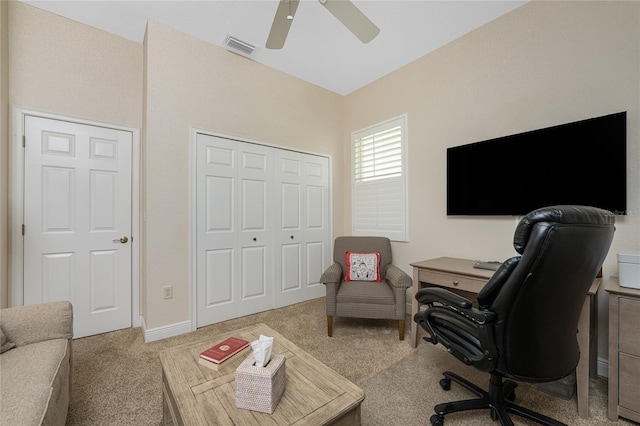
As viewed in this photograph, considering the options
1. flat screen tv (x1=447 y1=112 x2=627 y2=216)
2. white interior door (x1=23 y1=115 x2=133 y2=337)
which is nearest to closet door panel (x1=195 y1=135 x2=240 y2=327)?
white interior door (x1=23 y1=115 x2=133 y2=337)

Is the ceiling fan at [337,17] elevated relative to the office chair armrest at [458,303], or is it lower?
elevated

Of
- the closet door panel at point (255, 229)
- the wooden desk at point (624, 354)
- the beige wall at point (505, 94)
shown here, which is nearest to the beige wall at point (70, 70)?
the closet door panel at point (255, 229)

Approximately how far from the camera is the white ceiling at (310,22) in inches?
88.6

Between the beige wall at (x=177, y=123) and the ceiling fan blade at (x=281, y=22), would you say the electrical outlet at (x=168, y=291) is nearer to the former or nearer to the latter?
the beige wall at (x=177, y=123)

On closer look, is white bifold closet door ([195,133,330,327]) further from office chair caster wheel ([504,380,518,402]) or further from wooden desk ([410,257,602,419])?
office chair caster wheel ([504,380,518,402])

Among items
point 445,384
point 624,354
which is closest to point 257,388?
point 445,384

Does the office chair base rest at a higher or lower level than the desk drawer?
lower

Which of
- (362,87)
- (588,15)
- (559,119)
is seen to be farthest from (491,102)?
(362,87)

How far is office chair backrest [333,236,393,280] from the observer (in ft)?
9.77

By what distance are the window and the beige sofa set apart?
290 centimetres

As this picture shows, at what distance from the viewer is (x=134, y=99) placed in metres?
2.72

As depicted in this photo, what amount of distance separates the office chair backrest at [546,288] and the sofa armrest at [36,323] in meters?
2.23

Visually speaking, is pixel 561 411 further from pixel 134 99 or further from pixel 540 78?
pixel 134 99

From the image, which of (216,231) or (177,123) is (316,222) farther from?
(177,123)
